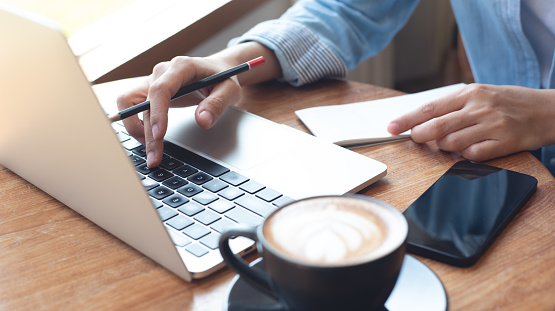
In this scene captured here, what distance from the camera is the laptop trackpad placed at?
0.63 meters

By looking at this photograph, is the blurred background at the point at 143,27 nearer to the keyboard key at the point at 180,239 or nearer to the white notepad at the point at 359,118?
the white notepad at the point at 359,118

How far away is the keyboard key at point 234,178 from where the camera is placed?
1.85ft

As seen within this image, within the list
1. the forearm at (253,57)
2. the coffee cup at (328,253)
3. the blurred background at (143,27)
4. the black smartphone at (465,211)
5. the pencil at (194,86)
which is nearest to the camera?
the coffee cup at (328,253)

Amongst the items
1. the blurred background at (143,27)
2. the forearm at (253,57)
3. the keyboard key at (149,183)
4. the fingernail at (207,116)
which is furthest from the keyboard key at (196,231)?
the blurred background at (143,27)

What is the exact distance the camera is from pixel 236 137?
679 millimetres

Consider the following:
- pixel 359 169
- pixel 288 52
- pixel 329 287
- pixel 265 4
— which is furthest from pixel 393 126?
pixel 265 4

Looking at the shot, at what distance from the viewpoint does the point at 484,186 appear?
53 centimetres

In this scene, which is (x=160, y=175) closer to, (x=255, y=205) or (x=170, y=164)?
(x=170, y=164)

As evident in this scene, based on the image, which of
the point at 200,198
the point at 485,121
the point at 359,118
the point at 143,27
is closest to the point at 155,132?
the point at 200,198

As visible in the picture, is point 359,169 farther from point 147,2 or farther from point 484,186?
point 147,2

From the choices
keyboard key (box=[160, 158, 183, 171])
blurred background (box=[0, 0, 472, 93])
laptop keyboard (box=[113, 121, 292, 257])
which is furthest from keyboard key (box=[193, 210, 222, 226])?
blurred background (box=[0, 0, 472, 93])

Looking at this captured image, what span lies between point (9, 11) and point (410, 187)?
1.33ft

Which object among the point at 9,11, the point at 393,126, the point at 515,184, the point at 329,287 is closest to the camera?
the point at 329,287

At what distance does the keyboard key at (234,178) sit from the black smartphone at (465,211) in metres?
0.17
